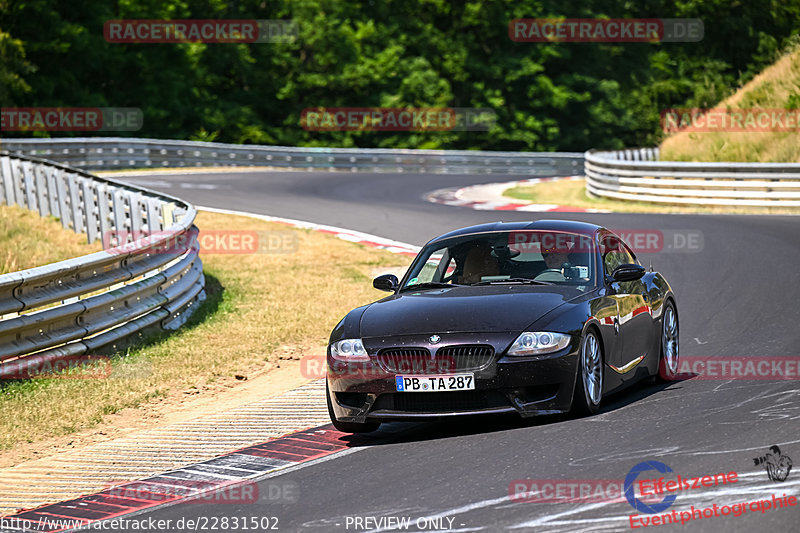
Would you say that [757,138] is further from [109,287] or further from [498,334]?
[498,334]

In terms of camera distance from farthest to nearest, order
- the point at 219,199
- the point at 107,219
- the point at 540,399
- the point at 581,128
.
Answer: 1. the point at 581,128
2. the point at 219,199
3. the point at 107,219
4. the point at 540,399

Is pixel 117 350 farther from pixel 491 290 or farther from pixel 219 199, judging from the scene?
pixel 219 199

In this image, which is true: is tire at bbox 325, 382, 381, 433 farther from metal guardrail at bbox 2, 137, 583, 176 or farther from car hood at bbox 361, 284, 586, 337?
metal guardrail at bbox 2, 137, 583, 176

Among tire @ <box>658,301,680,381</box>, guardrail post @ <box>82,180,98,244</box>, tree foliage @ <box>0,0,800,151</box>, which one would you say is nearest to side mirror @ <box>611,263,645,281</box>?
tire @ <box>658,301,680,381</box>

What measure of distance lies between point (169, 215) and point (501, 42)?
158 ft

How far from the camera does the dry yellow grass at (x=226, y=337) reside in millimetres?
9273

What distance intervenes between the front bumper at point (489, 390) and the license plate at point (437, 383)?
0.04 meters

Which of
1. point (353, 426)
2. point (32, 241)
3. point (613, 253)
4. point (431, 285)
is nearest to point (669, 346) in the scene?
point (613, 253)

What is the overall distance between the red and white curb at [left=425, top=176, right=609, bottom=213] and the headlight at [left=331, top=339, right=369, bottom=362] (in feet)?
54.9

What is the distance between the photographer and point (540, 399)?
7.43 m

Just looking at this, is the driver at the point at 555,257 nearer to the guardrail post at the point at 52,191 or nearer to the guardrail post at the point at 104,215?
the guardrail post at the point at 104,215

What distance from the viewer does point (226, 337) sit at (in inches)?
489

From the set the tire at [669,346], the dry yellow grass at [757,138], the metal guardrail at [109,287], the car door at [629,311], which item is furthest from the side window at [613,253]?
the dry yellow grass at [757,138]

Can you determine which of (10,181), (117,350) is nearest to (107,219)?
(10,181)
